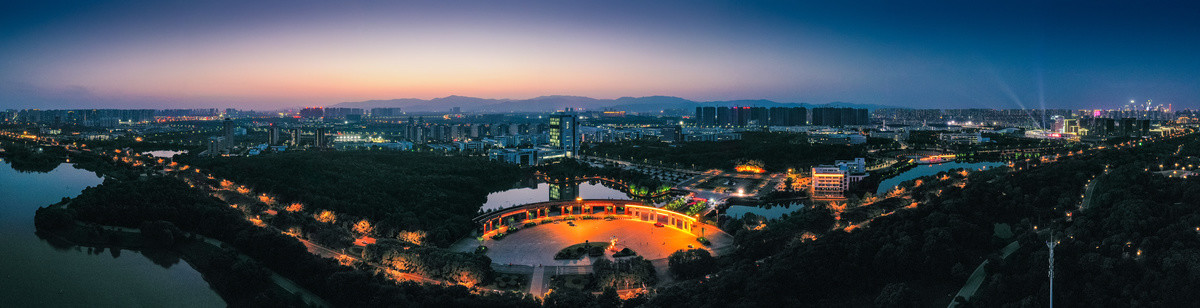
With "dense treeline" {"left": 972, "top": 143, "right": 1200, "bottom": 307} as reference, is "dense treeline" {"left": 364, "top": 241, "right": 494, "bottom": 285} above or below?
below

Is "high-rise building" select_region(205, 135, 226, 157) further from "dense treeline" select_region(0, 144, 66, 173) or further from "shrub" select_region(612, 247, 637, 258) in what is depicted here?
"shrub" select_region(612, 247, 637, 258)

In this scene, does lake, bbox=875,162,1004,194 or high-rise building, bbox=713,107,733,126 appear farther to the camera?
high-rise building, bbox=713,107,733,126

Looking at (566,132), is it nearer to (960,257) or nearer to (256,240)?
(256,240)

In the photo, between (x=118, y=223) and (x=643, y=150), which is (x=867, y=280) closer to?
(x=118, y=223)

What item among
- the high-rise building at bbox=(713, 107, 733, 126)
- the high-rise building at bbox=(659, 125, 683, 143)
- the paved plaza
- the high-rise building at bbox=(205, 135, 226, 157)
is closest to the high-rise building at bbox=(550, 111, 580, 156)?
the high-rise building at bbox=(659, 125, 683, 143)

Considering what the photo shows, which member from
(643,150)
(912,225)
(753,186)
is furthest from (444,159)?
(912,225)

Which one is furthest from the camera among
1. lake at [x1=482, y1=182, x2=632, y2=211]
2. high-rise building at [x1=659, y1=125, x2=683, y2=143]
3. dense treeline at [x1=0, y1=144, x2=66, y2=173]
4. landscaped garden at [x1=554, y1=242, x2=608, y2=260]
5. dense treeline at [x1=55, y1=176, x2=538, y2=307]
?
high-rise building at [x1=659, y1=125, x2=683, y2=143]

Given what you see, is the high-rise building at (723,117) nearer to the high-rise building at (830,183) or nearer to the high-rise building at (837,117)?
the high-rise building at (837,117)

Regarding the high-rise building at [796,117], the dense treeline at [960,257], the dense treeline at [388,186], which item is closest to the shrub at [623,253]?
the dense treeline at [960,257]
